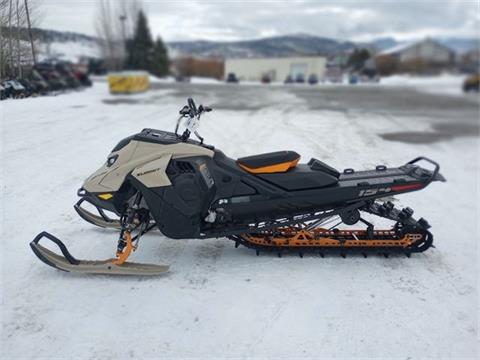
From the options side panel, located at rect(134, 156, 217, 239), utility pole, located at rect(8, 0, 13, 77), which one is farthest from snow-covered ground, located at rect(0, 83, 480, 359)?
side panel, located at rect(134, 156, 217, 239)

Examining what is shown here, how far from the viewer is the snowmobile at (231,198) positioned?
3.38m

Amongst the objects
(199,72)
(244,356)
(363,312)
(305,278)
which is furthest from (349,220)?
(199,72)

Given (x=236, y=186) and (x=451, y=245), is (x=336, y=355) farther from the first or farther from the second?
(x=451, y=245)

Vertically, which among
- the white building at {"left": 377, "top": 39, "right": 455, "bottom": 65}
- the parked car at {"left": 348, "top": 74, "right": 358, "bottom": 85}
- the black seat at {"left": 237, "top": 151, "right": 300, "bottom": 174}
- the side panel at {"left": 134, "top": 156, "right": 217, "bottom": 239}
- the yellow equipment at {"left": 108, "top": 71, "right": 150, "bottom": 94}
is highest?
the white building at {"left": 377, "top": 39, "right": 455, "bottom": 65}

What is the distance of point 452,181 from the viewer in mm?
6457

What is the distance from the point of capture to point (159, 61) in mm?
38656

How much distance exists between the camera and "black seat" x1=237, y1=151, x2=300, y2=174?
11.7 feet

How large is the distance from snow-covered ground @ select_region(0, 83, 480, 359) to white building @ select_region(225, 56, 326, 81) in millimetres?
44983

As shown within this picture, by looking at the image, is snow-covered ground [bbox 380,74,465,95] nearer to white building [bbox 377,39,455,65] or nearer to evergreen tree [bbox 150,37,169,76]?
white building [bbox 377,39,455,65]

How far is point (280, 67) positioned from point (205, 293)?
166ft

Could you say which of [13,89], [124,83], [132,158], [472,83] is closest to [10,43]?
[13,89]

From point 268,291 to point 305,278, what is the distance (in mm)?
403

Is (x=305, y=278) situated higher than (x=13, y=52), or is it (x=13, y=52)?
(x=13, y=52)

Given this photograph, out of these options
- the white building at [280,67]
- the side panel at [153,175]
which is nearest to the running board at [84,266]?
the side panel at [153,175]
